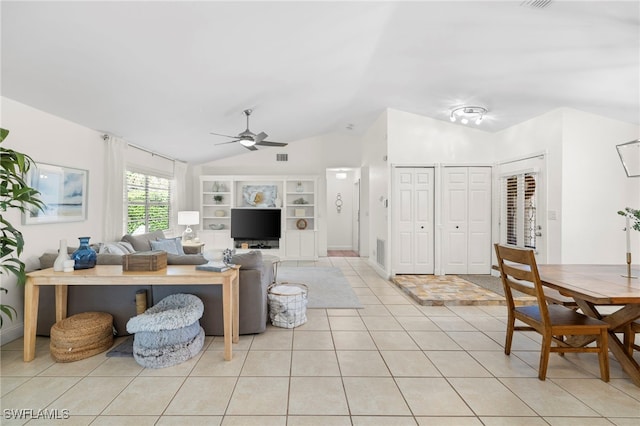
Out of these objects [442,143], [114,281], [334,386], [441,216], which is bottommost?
[334,386]

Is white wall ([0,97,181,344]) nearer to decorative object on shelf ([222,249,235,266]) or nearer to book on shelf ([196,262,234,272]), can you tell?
book on shelf ([196,262,234,272])

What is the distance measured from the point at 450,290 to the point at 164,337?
3939 millimetres

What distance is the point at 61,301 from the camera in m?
3.02

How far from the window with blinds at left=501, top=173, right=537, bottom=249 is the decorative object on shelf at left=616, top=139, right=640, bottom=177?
7.37 feet

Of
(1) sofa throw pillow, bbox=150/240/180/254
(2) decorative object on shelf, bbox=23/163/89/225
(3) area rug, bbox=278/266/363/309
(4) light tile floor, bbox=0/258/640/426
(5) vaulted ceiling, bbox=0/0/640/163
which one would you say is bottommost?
(4) light tile floor, bbox=0/258/640/426

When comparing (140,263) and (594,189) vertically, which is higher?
(594,189)

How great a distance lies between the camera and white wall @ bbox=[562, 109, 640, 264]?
13.9ft

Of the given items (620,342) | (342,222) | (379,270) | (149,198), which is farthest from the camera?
(342,222)

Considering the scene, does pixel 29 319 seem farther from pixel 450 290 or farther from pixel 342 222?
pixel 342 222

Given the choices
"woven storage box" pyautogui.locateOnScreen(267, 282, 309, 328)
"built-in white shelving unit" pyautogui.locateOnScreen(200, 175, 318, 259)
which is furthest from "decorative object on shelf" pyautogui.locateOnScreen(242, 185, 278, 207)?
"woven storage box" pyautogui.locateOnScreen(267, 282, 309, 328)

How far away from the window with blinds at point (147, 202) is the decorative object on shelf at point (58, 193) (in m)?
1.29

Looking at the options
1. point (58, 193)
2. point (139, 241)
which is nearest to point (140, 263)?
point (58, 193)

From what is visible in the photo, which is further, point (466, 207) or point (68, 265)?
point (466, 207)

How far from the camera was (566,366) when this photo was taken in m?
2.62
